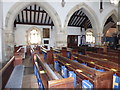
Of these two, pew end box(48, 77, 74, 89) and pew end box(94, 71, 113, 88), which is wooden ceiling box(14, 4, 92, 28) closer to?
pew end box(94, 71, 113, 88)

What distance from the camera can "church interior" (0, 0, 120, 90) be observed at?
1814 millimetres

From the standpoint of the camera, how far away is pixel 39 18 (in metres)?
9.97

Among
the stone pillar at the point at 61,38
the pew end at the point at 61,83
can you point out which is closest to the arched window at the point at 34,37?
the stone pillar at the point at 61,38

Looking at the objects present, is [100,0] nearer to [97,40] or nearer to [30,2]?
[97,40]

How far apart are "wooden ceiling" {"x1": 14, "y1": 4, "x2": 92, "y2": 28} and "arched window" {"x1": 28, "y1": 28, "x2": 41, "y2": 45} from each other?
88 centimetres

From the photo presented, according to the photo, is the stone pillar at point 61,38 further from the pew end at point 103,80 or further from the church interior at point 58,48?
the pew end at point 103,80

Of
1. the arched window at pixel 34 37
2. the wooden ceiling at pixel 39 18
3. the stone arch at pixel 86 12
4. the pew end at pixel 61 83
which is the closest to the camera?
the pew end at pixel 61 83

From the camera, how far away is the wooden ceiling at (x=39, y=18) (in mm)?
8641

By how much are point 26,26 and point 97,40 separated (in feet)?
23.7

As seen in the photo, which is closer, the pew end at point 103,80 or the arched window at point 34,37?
the pew end at point 103,80

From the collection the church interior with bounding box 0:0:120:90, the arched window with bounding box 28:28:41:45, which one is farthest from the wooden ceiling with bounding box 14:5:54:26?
the arched window with bounding box 28:28:41:45

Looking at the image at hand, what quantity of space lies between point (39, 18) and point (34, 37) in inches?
85.8

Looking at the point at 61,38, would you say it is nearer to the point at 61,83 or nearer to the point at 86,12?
the point at 86,12

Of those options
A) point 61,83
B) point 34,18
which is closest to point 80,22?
point 34,18
